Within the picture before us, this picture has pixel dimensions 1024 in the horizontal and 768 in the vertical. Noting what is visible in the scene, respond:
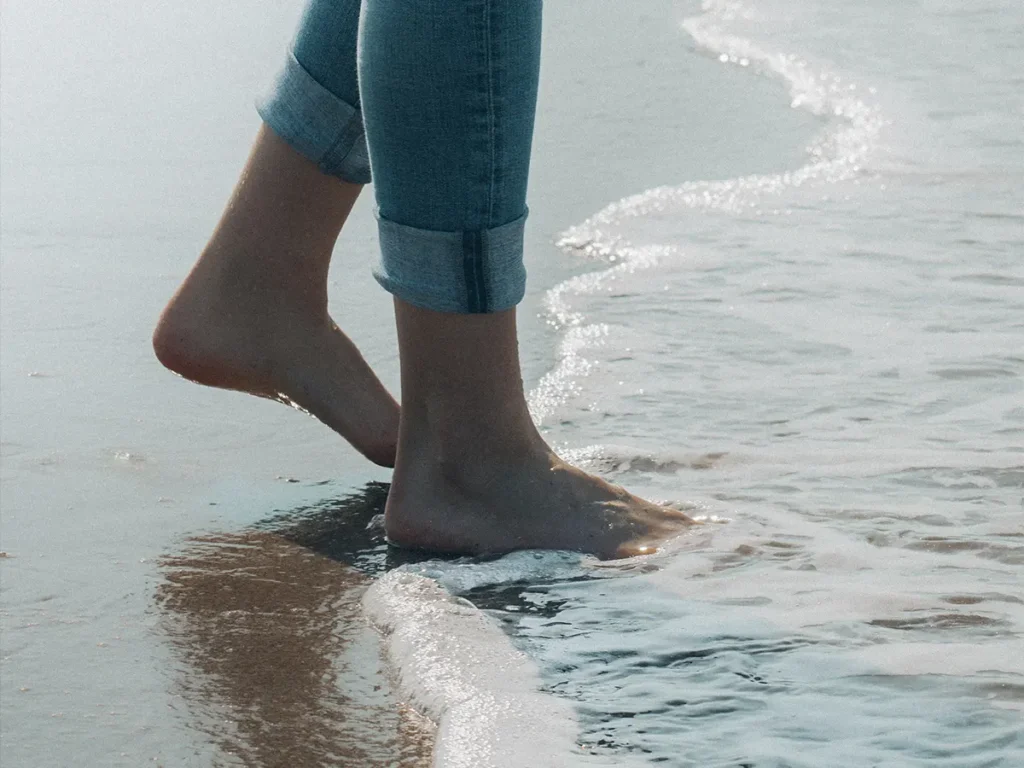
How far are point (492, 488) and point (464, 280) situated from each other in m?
0.27

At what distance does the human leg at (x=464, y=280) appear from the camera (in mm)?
1493

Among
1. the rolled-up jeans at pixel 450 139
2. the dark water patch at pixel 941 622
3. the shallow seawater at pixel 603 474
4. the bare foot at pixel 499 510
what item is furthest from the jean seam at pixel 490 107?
the dark water patch at pixel 941 622

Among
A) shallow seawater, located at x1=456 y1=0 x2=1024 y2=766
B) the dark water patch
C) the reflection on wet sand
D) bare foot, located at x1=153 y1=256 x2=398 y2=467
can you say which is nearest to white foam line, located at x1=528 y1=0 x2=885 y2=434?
shallow seawater, located at x1=456 y1=0 x2=1024 y2=766

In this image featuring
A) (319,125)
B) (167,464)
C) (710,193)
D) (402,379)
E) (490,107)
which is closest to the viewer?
(490,107)

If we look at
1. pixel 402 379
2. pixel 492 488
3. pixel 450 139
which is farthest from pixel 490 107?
pixel 492 488

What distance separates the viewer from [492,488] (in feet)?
5.56

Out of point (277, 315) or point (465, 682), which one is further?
point (277, 315)

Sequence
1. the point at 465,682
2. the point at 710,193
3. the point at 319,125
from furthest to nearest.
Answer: the point at 710,193 → the point at 319,125 → the point at 465,682

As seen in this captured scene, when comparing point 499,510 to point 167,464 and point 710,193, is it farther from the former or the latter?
point 710,193

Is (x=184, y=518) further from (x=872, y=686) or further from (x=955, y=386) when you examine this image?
(x=955, y=386)

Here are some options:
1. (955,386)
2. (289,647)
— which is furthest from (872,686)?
(955,386)

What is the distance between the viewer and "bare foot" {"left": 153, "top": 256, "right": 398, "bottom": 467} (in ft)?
6.44

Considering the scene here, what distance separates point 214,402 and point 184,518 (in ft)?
1.53

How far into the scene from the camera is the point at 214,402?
2.24 m
